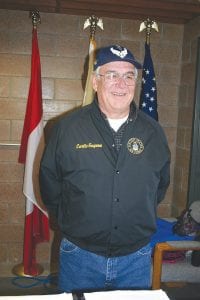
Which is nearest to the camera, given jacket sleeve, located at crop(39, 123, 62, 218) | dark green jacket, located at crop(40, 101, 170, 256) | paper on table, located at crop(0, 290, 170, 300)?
paper on table, located at crop(0, 290, 170, 300)

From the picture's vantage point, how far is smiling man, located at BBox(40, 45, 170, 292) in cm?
149

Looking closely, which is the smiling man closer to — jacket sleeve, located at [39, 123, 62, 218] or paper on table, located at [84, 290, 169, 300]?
jacket sleeve, located at [39, 123, 62, 218]

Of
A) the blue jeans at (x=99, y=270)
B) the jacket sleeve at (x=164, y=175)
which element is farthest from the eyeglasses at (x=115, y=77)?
the blue jeans at (x=99, y=270)

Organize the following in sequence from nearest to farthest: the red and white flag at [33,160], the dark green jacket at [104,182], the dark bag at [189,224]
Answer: the dark green jacket at [104,182] → the dark bag at [189,224] → the red and white flag at [33,160]

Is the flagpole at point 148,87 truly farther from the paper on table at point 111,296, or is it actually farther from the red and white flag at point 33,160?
the paper on table at point 111,296

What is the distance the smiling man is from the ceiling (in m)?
1.29

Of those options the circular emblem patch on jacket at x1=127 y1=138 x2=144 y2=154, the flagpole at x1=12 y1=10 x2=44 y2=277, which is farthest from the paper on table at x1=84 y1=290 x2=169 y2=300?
the flagpole at x1=12 y1=10 x2=44 y2=277

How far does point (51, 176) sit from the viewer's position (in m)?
1.68

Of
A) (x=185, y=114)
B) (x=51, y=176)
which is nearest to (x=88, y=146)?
(x=51, y=176)

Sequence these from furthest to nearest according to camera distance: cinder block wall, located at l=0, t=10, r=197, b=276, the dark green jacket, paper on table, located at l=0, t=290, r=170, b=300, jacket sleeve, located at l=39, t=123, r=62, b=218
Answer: cinder block wall, located at l=0, t=10, r=197, b=276, jacket sleeve, located at l=39, t=123, r=62, b=218, the dark green jacket, paper on table, located at l=0, t=290, r=170, b=300

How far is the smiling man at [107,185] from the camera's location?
1.49m

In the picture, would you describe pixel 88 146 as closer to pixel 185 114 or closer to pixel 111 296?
pixel 111 296

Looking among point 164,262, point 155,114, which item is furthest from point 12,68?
point 164,262

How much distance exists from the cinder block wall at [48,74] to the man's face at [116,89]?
1526mm
